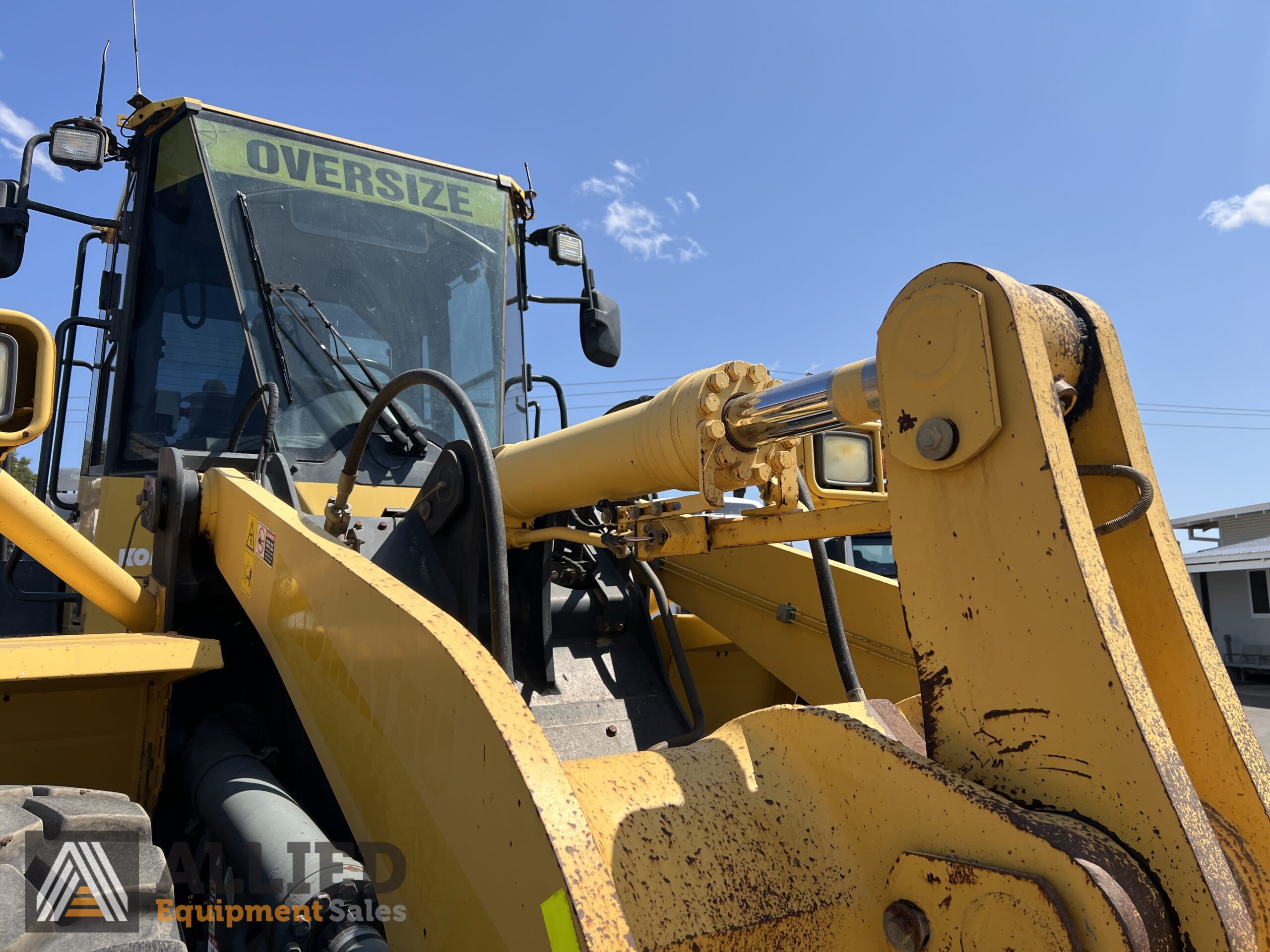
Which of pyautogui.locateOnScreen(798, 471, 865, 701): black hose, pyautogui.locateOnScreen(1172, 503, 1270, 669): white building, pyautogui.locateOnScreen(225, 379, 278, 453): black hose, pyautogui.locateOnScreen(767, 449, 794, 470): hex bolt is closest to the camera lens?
pyautogui.locateOnScreen(767, 449, 794, 470): hex bolt

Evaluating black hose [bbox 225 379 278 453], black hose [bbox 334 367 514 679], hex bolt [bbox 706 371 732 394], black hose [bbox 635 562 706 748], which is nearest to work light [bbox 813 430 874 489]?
black hose [bbox 635 562 706 748]

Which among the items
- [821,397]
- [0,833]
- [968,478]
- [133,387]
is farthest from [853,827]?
[133,387]

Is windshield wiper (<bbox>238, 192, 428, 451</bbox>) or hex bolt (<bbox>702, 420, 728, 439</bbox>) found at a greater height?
windshield wiper (<bbox>238, 192, 428, 451</bbox>)

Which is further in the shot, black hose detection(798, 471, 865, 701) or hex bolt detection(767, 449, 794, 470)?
black hose detection(798, 471, 865, 701)

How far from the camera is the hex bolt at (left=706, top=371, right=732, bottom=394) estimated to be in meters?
2.07

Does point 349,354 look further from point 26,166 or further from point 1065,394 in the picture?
point 1065,394

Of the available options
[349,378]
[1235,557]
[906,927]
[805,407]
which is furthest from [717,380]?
[1235,557]

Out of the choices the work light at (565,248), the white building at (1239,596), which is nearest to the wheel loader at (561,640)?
the work light at (565,248)

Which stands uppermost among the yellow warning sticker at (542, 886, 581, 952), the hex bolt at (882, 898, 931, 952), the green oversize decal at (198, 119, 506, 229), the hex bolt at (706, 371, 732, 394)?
the green oversize decal at (198, 119, 506, 229)

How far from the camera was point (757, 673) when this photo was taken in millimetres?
3959

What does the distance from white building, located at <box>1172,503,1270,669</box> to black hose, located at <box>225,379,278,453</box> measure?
58.8 feet

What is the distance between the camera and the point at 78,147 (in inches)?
138

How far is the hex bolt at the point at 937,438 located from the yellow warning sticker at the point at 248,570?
5.76 ft

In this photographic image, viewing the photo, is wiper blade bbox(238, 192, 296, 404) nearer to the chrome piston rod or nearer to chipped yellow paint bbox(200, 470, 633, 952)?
chipped yellow paint bbox(200, 470, 633, 952)
